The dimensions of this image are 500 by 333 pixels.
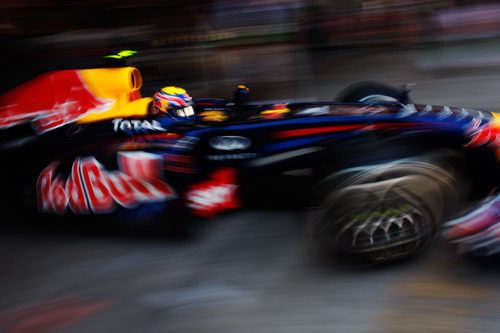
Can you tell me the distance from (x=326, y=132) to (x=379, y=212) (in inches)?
24.7

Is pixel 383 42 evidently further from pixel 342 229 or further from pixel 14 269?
pixel 14 269

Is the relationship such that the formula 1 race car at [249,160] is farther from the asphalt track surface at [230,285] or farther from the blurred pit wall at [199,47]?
the blurred pit wall at [199,47]

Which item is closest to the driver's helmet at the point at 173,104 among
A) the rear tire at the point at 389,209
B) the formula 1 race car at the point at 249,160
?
the formula 1 race car at the point at 249,160

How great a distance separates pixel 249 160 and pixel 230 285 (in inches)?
29.7

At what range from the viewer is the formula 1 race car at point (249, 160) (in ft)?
8.54

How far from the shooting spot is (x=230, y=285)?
2760 millimetres

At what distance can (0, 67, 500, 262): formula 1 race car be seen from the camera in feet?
8.54

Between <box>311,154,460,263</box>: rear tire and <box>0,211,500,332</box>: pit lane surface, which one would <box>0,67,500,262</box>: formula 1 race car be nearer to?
<box>311,154,460,263</box>: rear tire

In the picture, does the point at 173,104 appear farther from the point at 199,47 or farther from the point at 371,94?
the point at 199,47

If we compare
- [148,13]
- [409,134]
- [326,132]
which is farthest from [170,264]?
[148,13]

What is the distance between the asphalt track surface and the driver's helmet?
76 centimetres

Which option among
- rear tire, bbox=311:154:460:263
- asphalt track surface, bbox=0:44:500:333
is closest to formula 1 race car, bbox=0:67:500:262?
rear tire, bbox=311:154:460:263

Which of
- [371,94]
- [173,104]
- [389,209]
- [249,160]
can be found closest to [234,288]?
[249,160]

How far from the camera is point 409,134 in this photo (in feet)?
9.49
